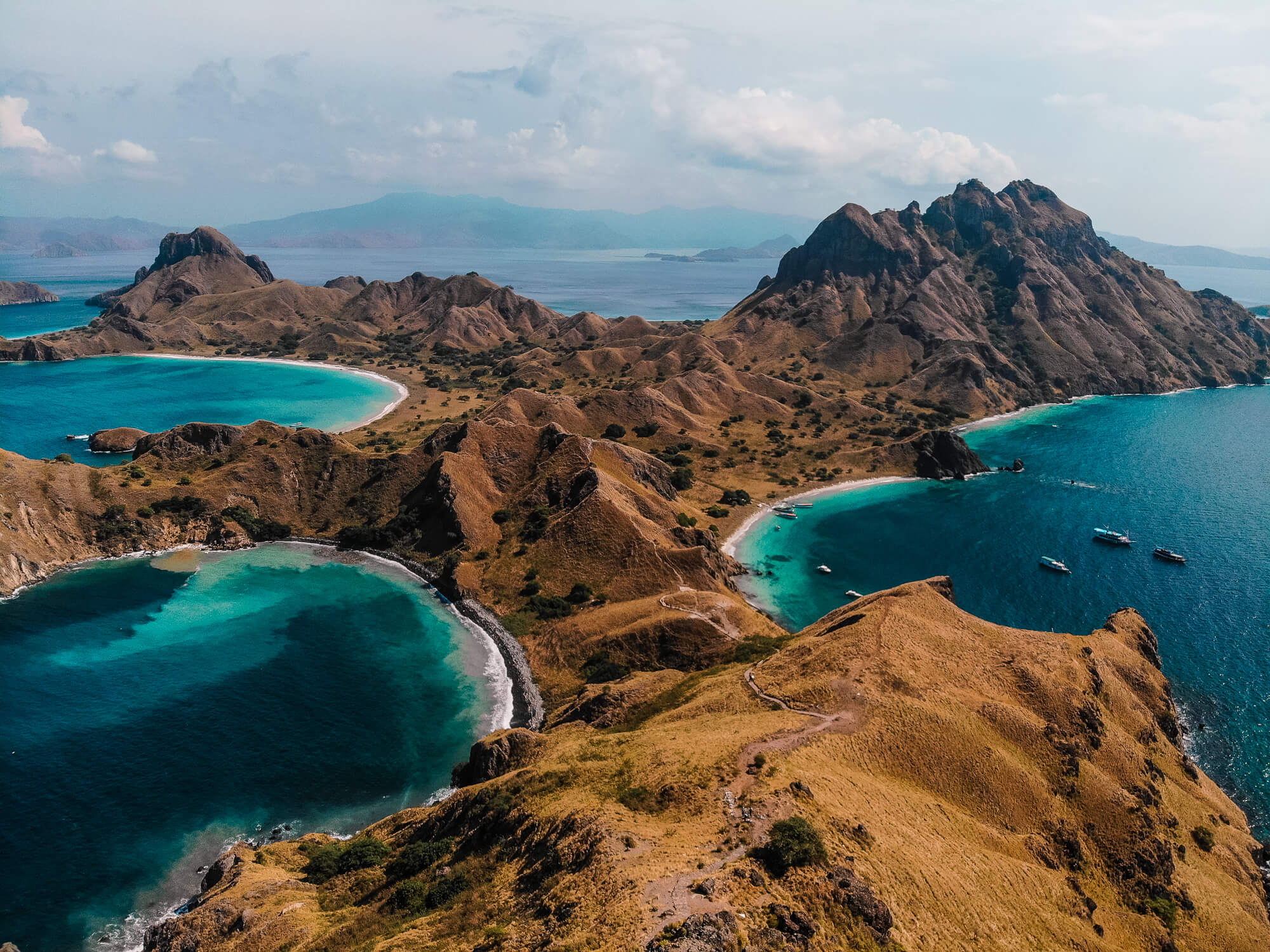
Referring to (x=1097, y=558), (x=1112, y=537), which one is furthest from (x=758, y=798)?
(x=1112, y=537)

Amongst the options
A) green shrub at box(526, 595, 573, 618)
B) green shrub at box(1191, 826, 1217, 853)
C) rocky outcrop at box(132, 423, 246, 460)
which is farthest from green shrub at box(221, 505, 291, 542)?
green shrub at box(1191, 826, 1217, 853)

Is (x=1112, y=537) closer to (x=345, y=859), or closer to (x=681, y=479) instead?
(x=681, y=479)

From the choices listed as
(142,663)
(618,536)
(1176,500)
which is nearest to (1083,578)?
(1176,500)

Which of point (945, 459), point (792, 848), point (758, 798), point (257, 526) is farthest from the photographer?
point (945, 459)

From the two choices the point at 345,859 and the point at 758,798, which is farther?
the point at 345,859

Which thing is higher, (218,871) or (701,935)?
(701,935)

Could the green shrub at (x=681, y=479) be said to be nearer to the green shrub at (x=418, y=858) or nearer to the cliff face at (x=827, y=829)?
the cliff face at (x=827, y=829)

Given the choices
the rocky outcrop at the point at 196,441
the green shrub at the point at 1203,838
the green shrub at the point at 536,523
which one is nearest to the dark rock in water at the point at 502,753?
the green shrub at the point at 536,523

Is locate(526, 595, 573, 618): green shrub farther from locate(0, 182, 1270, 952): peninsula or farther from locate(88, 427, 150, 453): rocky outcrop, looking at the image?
locate(88, 427, 150, 453): rocky outcrop
